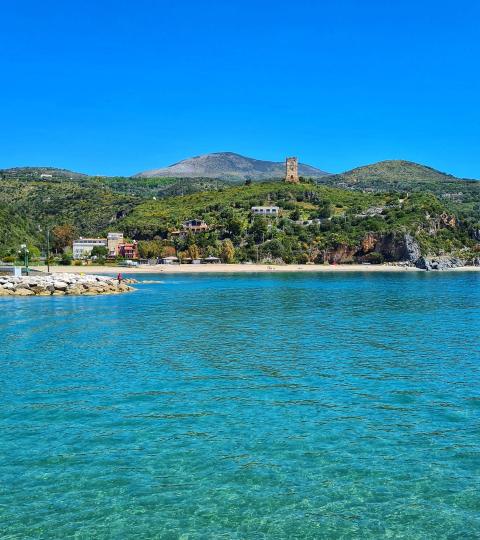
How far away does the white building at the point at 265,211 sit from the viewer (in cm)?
16170

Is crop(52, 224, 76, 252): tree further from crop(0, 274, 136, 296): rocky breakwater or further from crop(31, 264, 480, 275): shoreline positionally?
crop(0, 274, 136, 296): rocky breakwater

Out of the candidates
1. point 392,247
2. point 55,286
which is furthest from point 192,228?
point 55,286

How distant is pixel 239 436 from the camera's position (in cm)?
1415

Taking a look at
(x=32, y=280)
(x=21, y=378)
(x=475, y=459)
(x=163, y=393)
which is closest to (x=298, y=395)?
(x=163, y=393)

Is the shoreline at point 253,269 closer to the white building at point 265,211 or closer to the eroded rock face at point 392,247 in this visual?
the eroded rock face at point 392,247

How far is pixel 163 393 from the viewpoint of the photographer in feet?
59.7

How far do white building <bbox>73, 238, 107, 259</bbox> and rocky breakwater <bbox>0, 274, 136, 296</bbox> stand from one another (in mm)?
73071

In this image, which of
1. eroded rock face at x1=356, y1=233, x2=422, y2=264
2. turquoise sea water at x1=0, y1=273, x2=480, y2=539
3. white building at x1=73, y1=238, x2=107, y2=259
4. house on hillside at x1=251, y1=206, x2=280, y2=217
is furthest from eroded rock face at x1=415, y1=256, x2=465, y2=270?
turquoise sea water at x1=0, y1=273, x2=480, y2=539

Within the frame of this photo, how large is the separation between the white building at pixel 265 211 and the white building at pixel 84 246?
1738 inches

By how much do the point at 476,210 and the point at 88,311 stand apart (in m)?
165

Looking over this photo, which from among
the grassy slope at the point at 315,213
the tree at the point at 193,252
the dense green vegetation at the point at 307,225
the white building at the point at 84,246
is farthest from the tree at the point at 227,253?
the white building at the point at 84,246

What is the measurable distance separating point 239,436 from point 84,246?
133569 millimetres

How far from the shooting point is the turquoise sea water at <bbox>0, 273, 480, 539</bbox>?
399 inches

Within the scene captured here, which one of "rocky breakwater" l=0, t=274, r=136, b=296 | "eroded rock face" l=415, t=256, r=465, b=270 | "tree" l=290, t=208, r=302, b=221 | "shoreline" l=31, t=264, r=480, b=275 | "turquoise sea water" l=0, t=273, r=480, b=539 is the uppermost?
"tree" l=290, t=208, r=302, b=221
